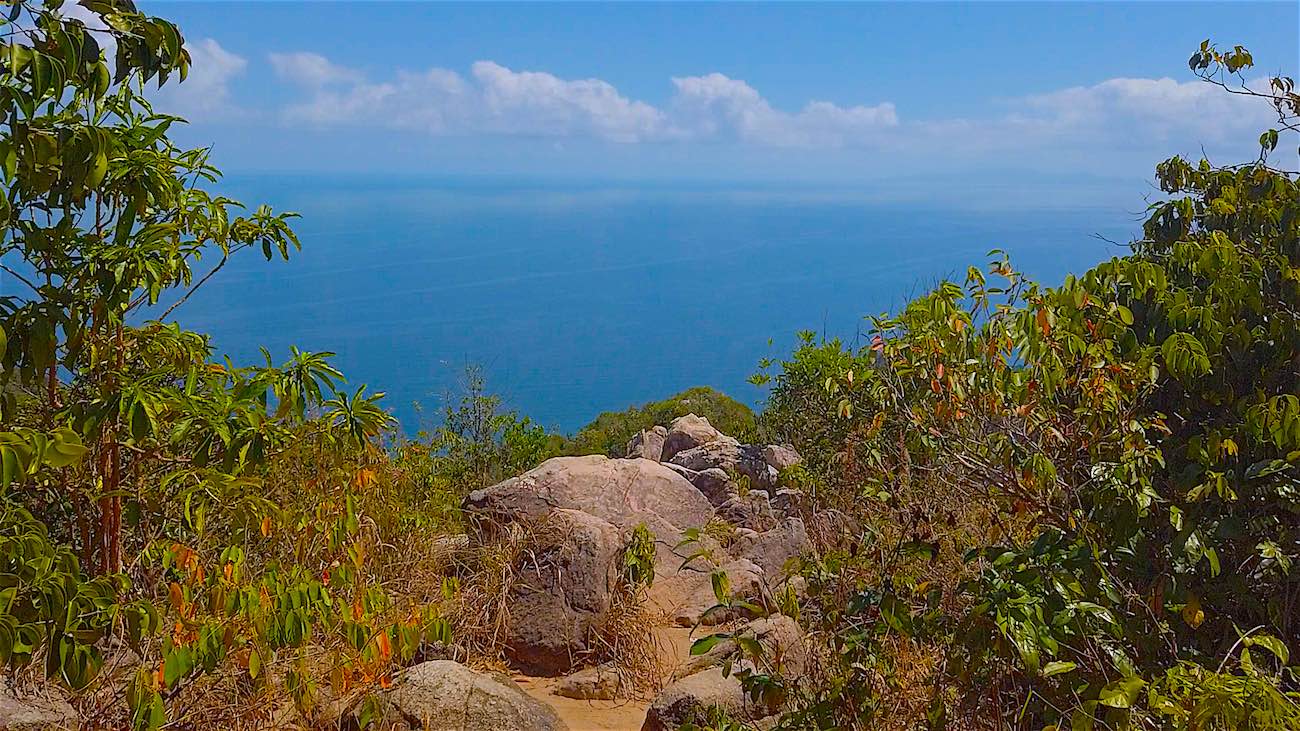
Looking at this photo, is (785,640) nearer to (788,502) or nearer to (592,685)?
(592,685)

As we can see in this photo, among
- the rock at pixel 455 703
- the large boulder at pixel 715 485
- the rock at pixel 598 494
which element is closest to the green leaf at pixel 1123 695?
the rock at pixel 455 703

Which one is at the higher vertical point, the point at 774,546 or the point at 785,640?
the point at 785,640

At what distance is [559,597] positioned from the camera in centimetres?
632

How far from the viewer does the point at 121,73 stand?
7.70 ft

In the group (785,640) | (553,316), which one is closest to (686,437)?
(785,640)

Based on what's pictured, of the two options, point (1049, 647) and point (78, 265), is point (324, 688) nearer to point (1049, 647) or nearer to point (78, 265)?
point (78, 265)

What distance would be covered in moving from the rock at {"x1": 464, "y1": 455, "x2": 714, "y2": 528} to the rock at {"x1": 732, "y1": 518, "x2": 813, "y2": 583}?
2.26 feet

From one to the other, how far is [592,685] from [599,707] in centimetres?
17

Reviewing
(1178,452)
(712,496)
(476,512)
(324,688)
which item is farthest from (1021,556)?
(712,496)

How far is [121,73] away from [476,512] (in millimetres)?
5096

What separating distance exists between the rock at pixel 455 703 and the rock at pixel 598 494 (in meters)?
2.42

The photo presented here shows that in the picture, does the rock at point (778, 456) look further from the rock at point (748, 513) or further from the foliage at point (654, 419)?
the foliage at point (654, 419)

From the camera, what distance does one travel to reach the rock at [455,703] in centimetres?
432

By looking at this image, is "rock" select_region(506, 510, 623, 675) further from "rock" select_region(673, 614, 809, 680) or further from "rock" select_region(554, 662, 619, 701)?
"rock" select_region(673, 614, 809, 680)
